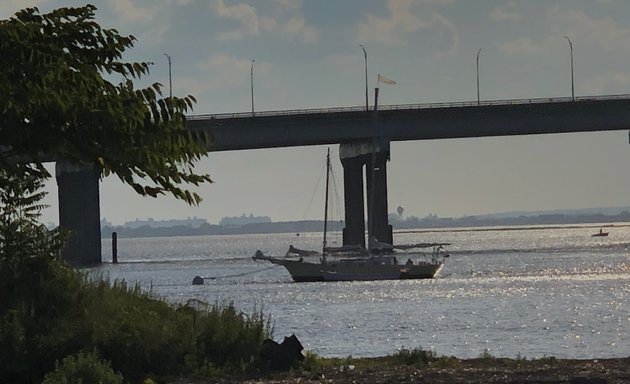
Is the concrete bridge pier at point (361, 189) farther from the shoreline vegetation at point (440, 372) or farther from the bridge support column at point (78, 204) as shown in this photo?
the shoreline vegetation at point (440, 372)

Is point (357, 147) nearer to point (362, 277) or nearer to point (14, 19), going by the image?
point (362, 277)

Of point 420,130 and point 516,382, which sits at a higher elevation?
point 420,130

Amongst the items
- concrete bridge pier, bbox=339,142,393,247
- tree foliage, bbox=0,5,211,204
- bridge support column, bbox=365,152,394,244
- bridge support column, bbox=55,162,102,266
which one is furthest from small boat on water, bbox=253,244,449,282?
tree foliage, bbox=0,5,211,204

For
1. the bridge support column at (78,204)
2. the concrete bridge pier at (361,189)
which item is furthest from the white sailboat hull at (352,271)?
the bridge support column at (78,204)

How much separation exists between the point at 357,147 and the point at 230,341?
111229mm

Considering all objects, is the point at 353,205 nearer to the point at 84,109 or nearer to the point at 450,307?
the point at 450,307

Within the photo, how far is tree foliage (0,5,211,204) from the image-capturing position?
17.1 meters

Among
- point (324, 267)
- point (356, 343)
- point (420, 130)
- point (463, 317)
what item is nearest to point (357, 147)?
point (420, 130)

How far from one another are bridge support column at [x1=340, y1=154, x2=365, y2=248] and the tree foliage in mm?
121771

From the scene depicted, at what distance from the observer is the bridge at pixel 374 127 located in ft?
429

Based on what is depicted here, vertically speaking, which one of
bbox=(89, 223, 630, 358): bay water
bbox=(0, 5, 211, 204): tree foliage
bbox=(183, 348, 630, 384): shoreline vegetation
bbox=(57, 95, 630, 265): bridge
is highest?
bbox=(57, 95, 630, 265): bridge

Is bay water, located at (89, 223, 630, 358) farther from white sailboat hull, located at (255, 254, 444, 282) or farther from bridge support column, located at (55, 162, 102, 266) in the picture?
bridge support column, located at (55, 162, 102, 266)

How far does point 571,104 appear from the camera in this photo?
13075cm

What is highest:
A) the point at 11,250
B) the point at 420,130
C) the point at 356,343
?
the point at 420,130
